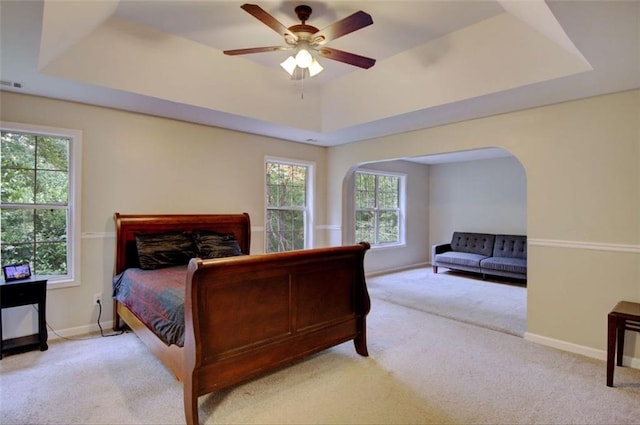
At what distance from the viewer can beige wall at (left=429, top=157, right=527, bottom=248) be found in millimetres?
6605

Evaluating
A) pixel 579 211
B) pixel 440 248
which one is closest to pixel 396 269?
pixel 440 248

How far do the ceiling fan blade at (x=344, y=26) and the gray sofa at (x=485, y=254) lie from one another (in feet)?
17.0

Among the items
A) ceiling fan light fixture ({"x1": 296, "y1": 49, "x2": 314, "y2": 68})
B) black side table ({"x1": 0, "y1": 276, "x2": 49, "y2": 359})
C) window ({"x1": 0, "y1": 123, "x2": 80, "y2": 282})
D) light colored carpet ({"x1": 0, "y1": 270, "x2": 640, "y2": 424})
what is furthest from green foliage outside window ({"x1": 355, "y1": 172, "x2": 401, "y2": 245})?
black side table ({"x1": 0, "y1": 276, "x2": 49, "y2": 359})

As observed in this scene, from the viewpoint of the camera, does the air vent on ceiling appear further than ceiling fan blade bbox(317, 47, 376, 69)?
Yes

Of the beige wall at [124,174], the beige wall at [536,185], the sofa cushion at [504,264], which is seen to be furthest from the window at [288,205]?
the sofa cushion at [504,264]

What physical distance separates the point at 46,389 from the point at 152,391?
0.78 metres

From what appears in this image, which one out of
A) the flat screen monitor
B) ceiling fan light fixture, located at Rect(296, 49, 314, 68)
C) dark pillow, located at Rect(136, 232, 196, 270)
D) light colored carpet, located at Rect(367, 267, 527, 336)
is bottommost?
light colored carpet, located at Rect(367, 267, 527, 336)

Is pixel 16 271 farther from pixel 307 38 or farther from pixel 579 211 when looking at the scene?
pixel 579 211

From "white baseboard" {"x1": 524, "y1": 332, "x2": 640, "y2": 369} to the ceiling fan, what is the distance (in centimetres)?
314

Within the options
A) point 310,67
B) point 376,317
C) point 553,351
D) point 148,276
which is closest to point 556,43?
point 310,67

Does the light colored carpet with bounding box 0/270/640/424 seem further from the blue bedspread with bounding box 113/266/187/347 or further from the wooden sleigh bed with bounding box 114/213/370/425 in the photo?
the blue bedspread with bounding box 113/266/187/347

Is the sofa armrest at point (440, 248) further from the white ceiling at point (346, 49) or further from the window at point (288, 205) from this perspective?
the white ceiling at point (346, 49)

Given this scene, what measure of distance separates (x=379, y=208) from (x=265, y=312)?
4.99 meters

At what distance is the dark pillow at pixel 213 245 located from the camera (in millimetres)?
3754
